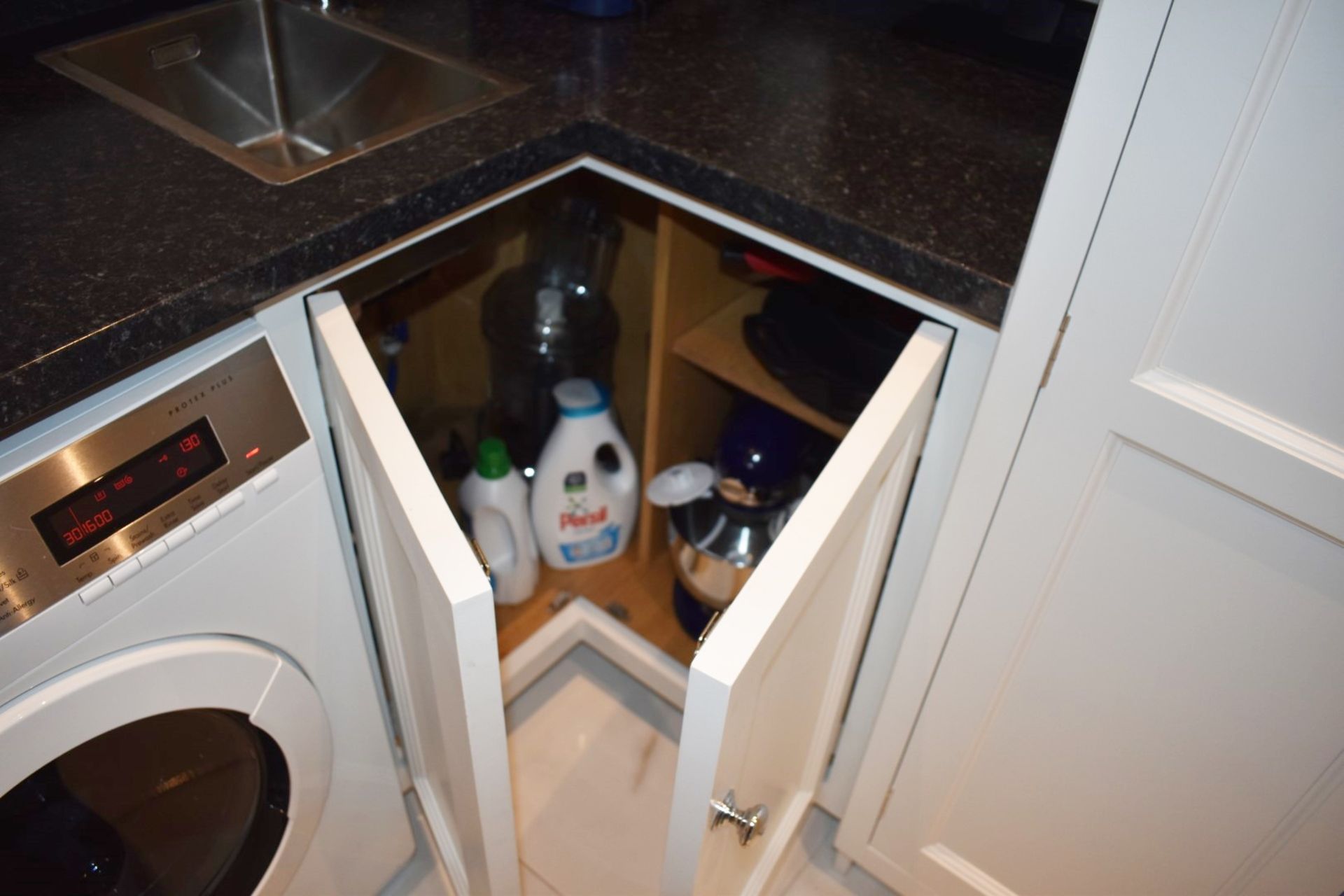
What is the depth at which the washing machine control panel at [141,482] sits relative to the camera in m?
0.69

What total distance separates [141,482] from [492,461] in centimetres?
78

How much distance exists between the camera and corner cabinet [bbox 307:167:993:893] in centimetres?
66

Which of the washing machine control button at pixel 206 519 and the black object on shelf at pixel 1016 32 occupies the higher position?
the black object on shelf at pixel 1016 32

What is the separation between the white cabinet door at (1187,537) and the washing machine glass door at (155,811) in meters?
0.74

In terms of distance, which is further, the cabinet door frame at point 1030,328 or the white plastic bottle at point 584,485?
the white plastic bottle at point 584,485

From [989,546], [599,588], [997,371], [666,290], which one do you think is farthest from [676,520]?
[997,371]

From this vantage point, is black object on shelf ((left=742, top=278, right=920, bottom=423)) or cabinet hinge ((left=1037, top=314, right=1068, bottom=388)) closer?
cabinet hinge ((left=1037, top=314, right=1068, bottom=388))

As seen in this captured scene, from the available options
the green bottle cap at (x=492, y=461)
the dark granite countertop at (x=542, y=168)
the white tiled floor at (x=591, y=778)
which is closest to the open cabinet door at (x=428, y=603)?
the dark granite countertop at (x=542, y=168)

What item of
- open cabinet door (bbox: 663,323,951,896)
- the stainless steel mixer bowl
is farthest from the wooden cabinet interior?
open cabinet door (bbox: 663,323,951,896)

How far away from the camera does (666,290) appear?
1302mm

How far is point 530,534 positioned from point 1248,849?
1076 mm

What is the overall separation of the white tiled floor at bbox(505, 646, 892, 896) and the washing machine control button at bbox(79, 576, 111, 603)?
2.47 ft

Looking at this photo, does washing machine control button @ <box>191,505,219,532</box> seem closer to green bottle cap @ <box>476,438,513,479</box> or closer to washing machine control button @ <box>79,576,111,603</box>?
washing machine control button @ <box>79,576,111,603</box>

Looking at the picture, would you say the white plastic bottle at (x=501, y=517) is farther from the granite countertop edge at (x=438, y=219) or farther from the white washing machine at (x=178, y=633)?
the granite countertop edge at (x=438, y=219)
